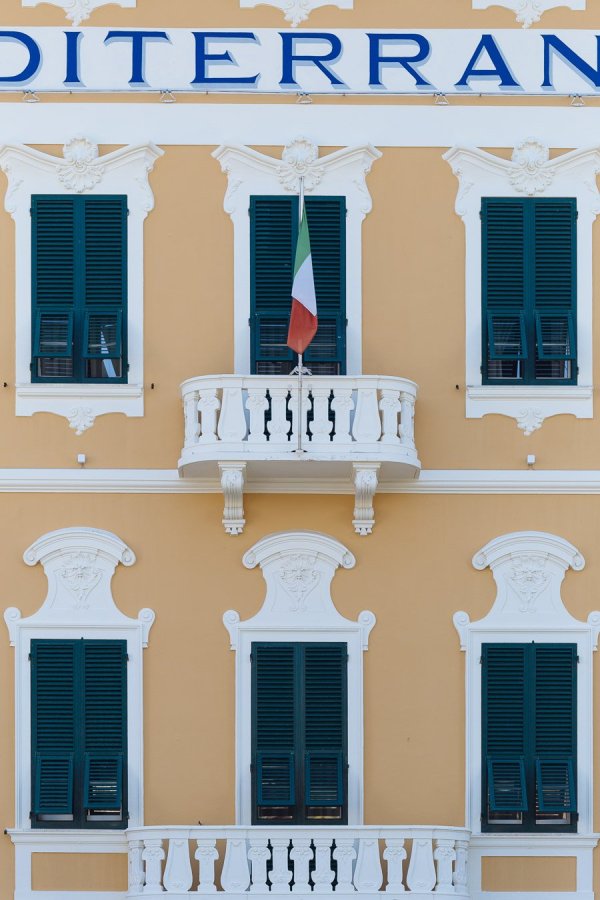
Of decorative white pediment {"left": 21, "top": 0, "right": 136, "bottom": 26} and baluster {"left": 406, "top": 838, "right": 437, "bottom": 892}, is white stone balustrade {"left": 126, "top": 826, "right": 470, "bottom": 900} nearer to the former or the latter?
baluster {"left": 406, "top": 838, "right": 437, "bottom": 892}

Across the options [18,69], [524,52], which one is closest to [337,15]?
[524,52]

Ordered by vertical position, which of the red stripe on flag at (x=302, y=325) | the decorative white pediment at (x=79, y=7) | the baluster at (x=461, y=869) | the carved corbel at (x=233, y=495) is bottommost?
the baluster at (x=461, y=869)

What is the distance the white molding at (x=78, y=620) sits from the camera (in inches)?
875

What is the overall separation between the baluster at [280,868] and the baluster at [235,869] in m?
0.29

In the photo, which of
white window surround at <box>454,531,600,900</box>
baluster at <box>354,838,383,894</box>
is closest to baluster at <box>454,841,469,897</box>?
white window surround at <box>454,531,600,900</box>

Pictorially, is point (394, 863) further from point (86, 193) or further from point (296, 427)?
point (86, 193)

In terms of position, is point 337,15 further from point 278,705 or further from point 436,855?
point 436,855

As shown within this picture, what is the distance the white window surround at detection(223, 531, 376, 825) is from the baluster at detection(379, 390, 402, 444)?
1432mm

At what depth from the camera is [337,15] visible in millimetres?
23031

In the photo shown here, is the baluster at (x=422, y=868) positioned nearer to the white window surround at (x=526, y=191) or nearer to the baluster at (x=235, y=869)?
the baluster at (x=235, y=869)

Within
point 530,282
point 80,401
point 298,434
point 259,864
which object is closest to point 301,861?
point 259,864

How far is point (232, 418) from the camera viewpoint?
2181 centimetres

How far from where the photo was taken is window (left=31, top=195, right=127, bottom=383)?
22.7 meters

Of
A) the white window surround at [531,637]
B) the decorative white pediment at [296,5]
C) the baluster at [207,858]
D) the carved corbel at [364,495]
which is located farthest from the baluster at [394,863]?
the decorative white pediment at [296,5]
